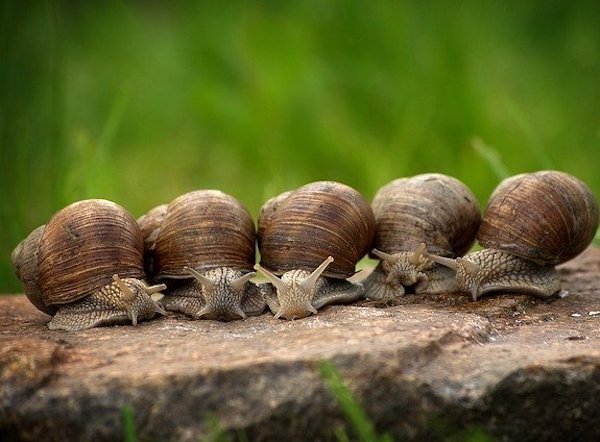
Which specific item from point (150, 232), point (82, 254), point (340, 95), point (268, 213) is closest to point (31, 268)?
point (82, 254)

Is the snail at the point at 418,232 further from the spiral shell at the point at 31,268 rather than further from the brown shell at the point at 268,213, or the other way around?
the spiral shell at the point at 31,268

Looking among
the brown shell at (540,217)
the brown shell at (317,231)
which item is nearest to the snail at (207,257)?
the brown shell at (317,231)

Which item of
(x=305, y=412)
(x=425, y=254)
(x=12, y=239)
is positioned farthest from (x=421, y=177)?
(x=12, y=239)

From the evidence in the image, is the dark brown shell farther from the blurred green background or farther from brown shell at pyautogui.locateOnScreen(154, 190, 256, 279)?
the blurred green background

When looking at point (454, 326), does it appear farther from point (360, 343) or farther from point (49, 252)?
point (49, 252)

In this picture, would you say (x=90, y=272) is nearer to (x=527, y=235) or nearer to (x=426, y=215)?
(x=426, y=215)

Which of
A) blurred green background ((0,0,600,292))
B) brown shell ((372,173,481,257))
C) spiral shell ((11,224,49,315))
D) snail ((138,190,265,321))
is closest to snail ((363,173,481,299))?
A: brown shell ((372,173,481,257))

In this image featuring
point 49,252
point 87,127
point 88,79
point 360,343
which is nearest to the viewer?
point 360,343
